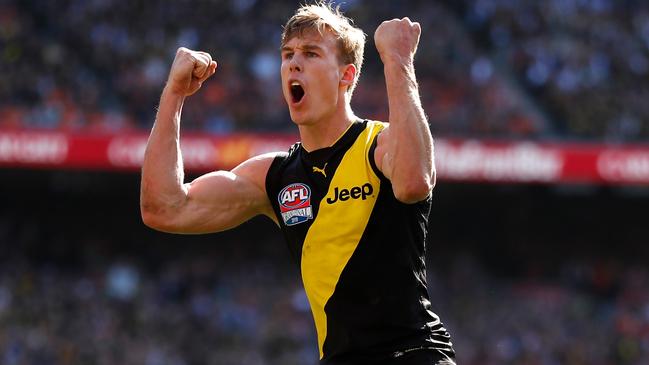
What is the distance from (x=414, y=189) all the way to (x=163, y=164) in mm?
1106

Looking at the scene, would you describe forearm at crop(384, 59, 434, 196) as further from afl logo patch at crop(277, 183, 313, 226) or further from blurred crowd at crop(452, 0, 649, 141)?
blurred crowd at crop(452, 0, 649, 141)

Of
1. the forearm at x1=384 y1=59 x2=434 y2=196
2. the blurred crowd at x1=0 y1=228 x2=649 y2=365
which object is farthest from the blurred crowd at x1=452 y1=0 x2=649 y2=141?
the forearm at x1=384 y1=59 x2=434 y2=196

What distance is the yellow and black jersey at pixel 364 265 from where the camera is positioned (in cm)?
439

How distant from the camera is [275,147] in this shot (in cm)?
1777

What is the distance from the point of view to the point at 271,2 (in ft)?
66.8

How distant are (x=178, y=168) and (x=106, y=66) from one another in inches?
580

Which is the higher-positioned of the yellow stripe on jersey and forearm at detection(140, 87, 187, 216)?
forearm at detection(140, 87, 187, 216)

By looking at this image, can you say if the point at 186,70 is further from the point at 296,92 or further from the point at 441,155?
the point at 441,155

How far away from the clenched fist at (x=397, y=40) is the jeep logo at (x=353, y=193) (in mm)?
525

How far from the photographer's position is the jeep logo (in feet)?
14.6

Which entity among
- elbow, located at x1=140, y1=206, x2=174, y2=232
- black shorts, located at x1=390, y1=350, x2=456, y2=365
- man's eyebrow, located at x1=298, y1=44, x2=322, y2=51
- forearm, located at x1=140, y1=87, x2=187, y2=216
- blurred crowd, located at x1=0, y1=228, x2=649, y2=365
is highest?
man's eyebrow, located at x1=298, y1=44, x2=322, y2=51

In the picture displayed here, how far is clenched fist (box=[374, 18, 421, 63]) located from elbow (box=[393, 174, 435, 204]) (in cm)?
45

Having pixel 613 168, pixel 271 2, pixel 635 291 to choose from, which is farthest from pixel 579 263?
pixel 271 2

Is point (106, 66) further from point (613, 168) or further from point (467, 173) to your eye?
point (613, 168)
